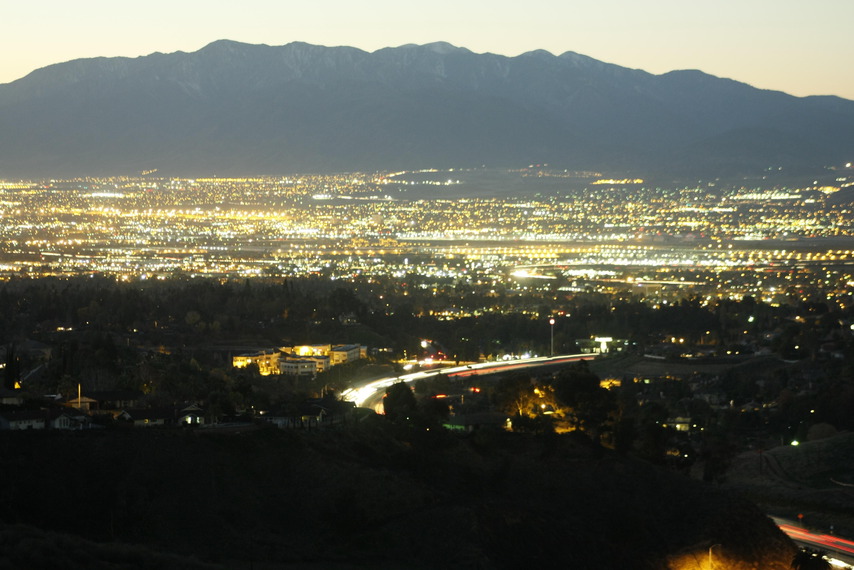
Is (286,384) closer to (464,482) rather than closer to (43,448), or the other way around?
(464,482)

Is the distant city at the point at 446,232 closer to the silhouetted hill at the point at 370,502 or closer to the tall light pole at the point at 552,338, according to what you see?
the tall light pole at the point at 552,338

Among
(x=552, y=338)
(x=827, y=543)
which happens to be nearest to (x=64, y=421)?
(x=827, y=543)

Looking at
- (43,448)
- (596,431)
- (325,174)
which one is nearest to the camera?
(43,448)

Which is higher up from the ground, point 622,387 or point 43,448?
point 43,448

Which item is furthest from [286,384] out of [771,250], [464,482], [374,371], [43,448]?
[771,250]

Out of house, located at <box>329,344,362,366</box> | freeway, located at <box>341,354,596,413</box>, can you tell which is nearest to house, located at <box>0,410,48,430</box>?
freeway, located at <box>341,354,596,413</box>

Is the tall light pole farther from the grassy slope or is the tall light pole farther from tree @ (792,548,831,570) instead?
tree @ (792,548,831,570)
